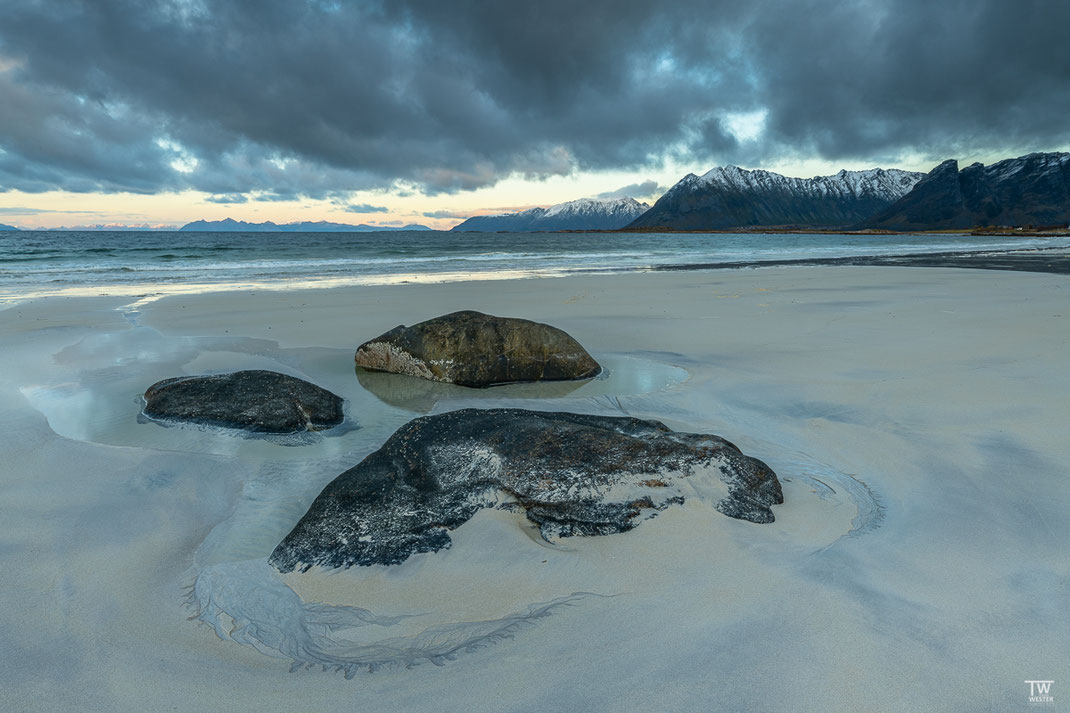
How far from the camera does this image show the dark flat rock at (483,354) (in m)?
5.28

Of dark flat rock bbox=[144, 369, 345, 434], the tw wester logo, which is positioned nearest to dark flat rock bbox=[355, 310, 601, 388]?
dark flat rock bbox=[144, 369, 345, 434]

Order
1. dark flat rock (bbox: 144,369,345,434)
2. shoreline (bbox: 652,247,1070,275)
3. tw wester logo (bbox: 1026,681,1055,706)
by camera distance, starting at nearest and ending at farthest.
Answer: tw wester logo (bbox: 1026,681,1055,706) < dark flat rock (bbox: 144,369,345,434) < shoreline (bbox: 652,247,1070,275)

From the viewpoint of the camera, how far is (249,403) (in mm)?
4012

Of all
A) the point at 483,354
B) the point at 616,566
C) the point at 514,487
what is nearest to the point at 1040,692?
the point at 616,566

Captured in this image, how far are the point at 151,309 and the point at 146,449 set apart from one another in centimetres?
811

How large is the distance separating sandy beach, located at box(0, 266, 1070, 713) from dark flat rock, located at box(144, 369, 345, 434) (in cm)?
19

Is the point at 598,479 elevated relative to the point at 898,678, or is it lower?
elevated

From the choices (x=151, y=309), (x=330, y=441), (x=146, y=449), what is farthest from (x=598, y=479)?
(x=151, y=309)

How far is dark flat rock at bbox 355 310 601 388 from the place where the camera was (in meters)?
5.28

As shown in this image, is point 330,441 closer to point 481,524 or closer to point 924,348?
point 481,524

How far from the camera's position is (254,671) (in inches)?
68.6

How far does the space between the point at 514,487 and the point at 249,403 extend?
8.20 ft

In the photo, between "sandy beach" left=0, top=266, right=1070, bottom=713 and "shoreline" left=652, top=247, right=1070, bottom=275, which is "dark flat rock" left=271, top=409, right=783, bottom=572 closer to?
"sandy beach" left=0, top=266, right=1070, bottom=713

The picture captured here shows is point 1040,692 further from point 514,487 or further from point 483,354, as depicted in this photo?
point 483,354
